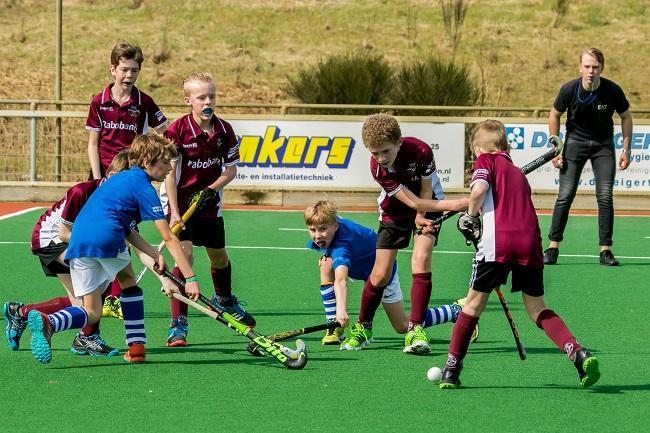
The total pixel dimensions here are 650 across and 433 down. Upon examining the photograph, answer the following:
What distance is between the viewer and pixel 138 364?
7.40 meters

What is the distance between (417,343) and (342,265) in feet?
2.14

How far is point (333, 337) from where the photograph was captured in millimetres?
8180

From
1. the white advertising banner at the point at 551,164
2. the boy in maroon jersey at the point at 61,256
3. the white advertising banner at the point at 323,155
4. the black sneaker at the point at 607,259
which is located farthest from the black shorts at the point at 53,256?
the white advertising banner at the point at 551,164

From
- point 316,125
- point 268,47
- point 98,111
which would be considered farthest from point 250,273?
point 268,47

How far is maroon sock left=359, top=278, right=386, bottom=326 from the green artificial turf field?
21 centimetres

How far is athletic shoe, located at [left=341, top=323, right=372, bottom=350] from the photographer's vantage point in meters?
7.93

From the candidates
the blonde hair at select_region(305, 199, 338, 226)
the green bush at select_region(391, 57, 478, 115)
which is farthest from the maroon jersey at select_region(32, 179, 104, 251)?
the green bush at select_region(391, 57, 478, 115)

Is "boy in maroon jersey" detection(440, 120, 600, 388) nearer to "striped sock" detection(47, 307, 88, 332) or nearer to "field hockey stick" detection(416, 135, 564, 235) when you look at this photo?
"field hockey stick" detection(416, 135, 564, 235)

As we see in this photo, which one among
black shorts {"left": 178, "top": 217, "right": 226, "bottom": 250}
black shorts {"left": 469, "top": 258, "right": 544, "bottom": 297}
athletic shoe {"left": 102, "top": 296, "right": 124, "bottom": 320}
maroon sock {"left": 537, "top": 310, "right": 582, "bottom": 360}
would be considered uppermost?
black shorts {"left": 469, "top": 258, "right": 544, "bottom": 297}

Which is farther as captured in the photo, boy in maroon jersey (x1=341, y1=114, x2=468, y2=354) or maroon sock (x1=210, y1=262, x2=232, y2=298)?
maroon sock (x1=210, y1=262, x2=232, y2=298)

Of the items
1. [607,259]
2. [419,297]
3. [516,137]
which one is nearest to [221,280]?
[419,297]

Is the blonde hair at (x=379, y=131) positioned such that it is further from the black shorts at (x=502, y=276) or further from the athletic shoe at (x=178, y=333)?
the athletic shoe at (x=178, y=333)

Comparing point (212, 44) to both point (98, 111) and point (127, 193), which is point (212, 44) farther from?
point (127, 193)

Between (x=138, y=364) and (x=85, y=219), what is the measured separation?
0.88m
